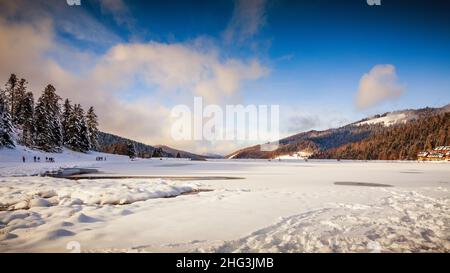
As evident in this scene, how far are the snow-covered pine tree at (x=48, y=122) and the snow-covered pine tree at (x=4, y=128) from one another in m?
8.00

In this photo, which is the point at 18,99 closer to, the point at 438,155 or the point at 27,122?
Result: the point at 27,122

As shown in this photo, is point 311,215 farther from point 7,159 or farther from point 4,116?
point 4,116

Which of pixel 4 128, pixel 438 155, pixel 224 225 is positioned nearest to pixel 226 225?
pixel 224 225

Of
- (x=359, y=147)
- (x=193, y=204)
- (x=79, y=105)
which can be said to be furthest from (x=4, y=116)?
(x=359, y=147)

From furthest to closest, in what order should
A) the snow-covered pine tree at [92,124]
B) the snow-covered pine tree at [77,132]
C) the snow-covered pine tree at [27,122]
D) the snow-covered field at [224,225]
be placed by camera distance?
1. the snow-covered pine tree at [92,124]
2. the snow-covered pine tree at [77,132]
3. the snow-covered pine tree at [27,122]
4. the snow-covered field at [224,225]

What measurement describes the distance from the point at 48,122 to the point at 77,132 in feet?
35.2

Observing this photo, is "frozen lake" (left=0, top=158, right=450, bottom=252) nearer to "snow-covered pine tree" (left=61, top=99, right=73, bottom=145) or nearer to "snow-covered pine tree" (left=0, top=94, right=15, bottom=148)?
"snow-covered pine tree" (left=0, top=94, right=15, bottom=148)

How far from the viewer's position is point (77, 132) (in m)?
65.6

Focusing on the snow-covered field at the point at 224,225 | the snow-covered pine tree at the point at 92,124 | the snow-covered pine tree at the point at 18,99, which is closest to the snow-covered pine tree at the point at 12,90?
the snow-covered pine tree at the point at 18,99

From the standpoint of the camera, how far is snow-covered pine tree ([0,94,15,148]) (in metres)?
41.9

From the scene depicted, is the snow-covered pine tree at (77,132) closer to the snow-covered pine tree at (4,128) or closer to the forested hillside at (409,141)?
the snow-covered pine tree at (4,128)

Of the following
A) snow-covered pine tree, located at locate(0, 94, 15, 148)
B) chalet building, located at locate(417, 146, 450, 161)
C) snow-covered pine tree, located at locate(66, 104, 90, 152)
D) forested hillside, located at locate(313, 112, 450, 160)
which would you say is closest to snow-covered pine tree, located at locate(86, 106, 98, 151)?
snow-covered pine tree, located at locate(66, 104, 90, 152)

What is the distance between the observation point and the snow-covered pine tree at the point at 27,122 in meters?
52.3
